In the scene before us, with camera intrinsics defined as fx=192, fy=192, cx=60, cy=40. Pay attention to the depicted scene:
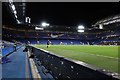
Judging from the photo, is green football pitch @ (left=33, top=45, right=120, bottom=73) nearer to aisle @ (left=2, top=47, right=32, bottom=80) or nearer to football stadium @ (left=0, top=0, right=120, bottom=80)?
aisle @ (left=2, top=47, right=32, bottom=80)

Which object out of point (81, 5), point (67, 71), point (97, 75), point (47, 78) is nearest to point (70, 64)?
point (67, 71)

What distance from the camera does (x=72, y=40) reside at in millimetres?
64812

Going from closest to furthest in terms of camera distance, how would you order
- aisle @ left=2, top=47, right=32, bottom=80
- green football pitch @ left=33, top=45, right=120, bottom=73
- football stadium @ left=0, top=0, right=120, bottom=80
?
green football pitch @ left=33, top=45, right=120, bottom=73
aisle @ left=2, top=47, right=32, bottom=80
football stadium @ left=0, top=0, right=120, bottom=80

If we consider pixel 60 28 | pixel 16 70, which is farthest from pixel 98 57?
pixel 60 28

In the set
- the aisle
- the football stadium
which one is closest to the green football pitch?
the aisle

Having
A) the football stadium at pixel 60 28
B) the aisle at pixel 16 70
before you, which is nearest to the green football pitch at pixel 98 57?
the aisle at pixel 16 70

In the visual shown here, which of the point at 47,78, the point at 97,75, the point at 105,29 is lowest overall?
the point at 47,78

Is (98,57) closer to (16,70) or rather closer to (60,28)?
(16,70)

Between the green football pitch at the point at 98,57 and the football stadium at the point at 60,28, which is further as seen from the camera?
the football stadium at the point at 60,28

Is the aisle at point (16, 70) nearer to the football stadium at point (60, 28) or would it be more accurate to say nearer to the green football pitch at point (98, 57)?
the green football pitch at point (98, 57)

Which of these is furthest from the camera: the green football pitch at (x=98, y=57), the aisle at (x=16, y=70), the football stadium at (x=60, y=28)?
the football stadium at (x=60, y=28)

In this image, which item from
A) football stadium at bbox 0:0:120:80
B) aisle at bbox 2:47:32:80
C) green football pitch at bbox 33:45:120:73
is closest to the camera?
green football pitch at bbox 33:45:120:73

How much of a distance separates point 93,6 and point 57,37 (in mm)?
33826

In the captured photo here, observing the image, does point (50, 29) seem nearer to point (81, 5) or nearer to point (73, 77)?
point (81, 5)
